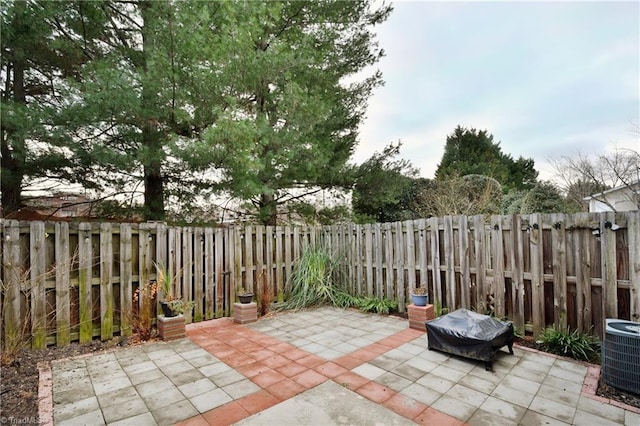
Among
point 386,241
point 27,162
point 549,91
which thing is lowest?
point 386,241

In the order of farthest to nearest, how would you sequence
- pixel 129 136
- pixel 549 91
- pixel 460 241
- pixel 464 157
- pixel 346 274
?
pixel 464 157, pixel 549 91, pixel 346 274, pixel 129 136, pixel 460 241

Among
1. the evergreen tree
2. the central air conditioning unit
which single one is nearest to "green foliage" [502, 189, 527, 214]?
the evergreen tree

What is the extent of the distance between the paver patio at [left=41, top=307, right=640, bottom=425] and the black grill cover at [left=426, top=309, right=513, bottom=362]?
0.44 ft

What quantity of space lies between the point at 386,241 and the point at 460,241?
4.45ft

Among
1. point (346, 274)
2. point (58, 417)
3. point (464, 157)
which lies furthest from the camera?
point (464, 157)

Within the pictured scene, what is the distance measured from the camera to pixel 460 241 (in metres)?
4.48

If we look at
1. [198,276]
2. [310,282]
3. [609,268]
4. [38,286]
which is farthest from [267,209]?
[609,268]

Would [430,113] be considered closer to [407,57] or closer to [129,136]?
[407,57]

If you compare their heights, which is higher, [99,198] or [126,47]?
[126,47]

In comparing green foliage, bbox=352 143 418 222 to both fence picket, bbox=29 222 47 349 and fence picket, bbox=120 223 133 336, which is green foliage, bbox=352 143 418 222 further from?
fence picket, bbox=29 222 47 349

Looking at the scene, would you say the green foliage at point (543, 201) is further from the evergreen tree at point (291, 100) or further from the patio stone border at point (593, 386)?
the patio stone border at point (593, 386)

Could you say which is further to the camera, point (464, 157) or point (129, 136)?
point (464, 157)

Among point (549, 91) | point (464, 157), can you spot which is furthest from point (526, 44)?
point (464, 157)

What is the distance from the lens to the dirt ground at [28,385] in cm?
229
